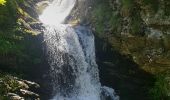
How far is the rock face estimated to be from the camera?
20984 millimetres

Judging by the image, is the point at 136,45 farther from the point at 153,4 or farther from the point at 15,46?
the point at 15,46

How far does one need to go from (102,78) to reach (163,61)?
14.9 feet

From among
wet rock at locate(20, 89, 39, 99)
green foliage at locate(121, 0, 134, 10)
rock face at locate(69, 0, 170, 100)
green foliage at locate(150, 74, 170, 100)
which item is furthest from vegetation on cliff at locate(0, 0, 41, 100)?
green foliage at locate(150, 74, 170, 100)

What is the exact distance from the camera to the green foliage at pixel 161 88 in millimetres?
21734

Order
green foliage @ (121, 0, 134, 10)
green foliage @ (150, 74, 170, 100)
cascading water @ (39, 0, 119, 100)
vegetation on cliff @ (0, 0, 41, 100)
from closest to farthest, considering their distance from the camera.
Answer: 1. vegetation on cliff @ (0, 0, 41, 100)
2. green foliage @ (150, 74, 170, 100)
3. green foliage @ (121, 0, 134, 10)
4. cascading water @ (39, 0, 119, 100)

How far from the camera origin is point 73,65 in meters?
23.5

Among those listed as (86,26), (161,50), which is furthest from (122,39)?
(86,26)

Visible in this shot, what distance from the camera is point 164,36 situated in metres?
20.9

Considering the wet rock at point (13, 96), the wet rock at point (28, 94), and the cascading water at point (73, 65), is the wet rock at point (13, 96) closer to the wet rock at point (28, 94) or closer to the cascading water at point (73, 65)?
the wet rock at point (28, 94)

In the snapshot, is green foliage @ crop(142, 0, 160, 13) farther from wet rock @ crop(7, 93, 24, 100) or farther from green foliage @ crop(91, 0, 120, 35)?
wet rock @ crop(7, 93, 24, 100)

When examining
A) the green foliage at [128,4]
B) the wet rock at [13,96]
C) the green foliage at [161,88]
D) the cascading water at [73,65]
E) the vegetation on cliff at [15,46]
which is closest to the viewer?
the wet rock at [13,96]

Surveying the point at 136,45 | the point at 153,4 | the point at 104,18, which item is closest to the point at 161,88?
the point at 136,45

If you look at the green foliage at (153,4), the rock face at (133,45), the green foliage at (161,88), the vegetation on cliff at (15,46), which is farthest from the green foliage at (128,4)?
the vegetation on cliff at (15,46)

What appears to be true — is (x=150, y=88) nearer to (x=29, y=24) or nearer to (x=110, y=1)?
(x=110, y=1)
